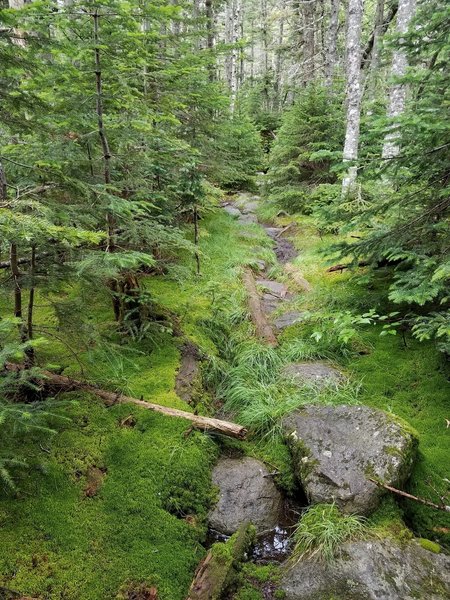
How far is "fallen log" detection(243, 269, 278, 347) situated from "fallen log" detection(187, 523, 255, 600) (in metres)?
3.25

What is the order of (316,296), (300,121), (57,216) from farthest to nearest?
1. (300,121)
2. (316,296)
3. (57,216)

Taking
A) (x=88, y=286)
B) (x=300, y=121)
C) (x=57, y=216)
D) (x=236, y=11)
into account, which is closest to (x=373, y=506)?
(x=88, y=286)

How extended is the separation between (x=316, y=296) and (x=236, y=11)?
68.2 ft

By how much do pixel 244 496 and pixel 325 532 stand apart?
2.75 ft

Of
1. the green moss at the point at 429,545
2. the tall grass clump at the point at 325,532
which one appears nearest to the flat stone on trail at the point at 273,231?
the tall grass clump at the point at 325,532

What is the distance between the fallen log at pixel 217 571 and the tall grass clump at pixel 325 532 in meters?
0.53

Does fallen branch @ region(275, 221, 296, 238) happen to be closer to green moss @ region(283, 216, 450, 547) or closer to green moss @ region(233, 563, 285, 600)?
green moss @ region(283, 216, 450, 547)

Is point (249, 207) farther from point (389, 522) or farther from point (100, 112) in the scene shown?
point (389, 522)

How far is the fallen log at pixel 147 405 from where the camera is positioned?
4.30 metres

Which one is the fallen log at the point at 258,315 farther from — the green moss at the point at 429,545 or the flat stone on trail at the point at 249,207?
the flat stone on trail at the point at 249,207

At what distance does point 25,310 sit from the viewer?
240 inches

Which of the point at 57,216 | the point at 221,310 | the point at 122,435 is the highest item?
the point at 57,216

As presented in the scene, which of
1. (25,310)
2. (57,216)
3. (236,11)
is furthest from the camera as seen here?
(236,11)

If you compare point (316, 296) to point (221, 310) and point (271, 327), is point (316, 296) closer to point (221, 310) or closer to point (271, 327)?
point (271, 327)
